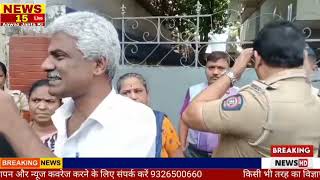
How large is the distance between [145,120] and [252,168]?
466 millimetres

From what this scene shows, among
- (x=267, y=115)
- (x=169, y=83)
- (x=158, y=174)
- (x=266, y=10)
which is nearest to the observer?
(x=267, y=115)

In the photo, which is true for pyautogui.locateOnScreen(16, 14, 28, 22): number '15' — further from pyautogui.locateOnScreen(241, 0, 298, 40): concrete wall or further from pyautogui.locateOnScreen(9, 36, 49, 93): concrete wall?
pyautogui.locateOnScreen(241, 0, 298, 40): concrete wall

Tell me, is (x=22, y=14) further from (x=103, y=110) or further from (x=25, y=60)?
(x=103, y=110)

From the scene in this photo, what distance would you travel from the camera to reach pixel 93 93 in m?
1.38

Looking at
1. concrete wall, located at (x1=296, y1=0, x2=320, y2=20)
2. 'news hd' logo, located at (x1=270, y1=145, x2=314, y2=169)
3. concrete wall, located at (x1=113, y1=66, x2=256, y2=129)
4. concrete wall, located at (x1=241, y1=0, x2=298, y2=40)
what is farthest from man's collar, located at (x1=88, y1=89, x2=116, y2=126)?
concrete wall, located at (x1=241, y1=0, x2=298, y2=40)

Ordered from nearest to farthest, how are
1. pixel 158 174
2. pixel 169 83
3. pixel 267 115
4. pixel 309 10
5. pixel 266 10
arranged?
pixel 267 115, pixel 158 174, pixel 169 83, pixel 309 10, pixel 266 10

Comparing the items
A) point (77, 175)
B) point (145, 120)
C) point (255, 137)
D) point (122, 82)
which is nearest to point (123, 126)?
point (145, 120)

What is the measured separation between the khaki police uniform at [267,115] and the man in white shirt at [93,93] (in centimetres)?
26

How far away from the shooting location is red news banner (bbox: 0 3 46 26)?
4055mm

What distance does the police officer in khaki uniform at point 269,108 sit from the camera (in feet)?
4.81

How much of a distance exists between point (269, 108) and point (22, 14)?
10.6 feet

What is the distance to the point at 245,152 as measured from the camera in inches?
60.1

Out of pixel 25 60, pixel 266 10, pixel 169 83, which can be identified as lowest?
pixel 169 83

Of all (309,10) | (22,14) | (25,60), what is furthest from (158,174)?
(309,10)
